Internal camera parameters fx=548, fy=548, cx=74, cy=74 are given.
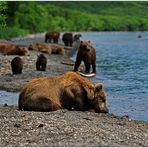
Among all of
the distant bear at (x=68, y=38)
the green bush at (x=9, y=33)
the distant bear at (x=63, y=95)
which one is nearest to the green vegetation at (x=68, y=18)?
the green bush at (x=9, y=33)

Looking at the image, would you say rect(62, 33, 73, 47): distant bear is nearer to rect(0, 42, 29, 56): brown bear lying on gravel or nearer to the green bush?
the green bush

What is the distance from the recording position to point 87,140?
364 inches

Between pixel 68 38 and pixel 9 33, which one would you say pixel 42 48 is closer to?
pixel 68 38

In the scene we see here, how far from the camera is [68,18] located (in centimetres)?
13775

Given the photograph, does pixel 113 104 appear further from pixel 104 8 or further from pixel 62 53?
pixel 104 8

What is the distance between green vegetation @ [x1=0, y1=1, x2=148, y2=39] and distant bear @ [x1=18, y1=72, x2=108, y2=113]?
180 feet

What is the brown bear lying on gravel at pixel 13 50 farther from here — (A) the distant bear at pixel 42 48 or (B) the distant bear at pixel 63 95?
(B) the distant bear at pixel 63 95

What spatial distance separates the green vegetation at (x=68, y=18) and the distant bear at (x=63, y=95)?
5488cm

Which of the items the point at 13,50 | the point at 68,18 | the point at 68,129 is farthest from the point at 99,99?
the point at 68,18

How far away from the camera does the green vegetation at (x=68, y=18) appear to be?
284ft

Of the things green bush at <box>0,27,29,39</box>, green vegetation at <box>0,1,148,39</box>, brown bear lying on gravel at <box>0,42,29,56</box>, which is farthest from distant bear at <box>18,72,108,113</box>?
green vegetation at <box>0,1,148,39</box>

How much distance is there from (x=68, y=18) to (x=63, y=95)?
126 metres

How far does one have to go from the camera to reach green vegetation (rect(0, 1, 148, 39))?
86.6 meters

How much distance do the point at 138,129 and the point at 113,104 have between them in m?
5.19
